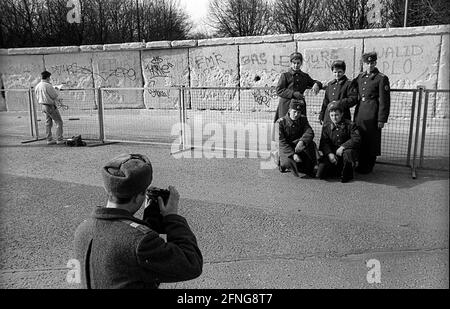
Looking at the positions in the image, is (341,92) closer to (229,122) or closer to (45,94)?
(229,122)

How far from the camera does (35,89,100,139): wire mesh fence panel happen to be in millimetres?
11159

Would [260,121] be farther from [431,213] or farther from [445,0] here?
[445,0]

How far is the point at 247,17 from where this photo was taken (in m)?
34.2

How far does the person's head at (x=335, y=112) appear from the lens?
6.16 metres

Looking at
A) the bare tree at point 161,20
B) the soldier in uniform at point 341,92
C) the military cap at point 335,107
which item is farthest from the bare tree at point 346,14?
the military cap at point 335,107

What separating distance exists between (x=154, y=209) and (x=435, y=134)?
8273mm

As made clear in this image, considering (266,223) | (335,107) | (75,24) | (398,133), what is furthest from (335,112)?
(75,24)

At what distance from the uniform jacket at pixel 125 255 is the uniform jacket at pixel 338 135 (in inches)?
184

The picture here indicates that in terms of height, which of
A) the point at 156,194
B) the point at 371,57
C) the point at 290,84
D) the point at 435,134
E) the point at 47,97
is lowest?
the point at 435,134

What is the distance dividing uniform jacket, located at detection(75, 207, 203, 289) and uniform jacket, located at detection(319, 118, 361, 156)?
4.66 meters

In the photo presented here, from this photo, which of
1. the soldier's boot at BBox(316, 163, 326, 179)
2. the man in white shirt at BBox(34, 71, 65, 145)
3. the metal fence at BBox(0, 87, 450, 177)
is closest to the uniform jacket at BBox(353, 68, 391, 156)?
the metal fence at BBox(0, 87, 450, 177)

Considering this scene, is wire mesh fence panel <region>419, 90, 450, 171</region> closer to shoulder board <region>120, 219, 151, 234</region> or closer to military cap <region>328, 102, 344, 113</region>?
military cap <region>328, 102, 344, 113</region>
